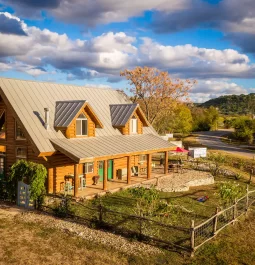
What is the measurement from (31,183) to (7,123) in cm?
607

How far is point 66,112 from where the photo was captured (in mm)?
21359

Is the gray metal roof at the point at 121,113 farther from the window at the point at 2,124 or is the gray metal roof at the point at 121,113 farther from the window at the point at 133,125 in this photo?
the window at the point at 2,124

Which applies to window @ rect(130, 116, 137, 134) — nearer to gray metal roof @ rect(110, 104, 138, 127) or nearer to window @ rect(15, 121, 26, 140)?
gray metal roof @ rect(110, 104, 138, 127)

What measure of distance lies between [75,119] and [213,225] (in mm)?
11335

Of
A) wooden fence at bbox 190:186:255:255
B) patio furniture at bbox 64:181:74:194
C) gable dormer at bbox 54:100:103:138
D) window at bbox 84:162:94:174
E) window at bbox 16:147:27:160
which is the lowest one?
wooden fence at bbox 190:186:255:255

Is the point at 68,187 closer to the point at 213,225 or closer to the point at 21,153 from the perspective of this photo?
the point at 21,153

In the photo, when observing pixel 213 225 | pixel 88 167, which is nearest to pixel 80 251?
pixel 213 225

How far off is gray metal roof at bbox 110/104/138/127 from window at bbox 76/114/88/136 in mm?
3696

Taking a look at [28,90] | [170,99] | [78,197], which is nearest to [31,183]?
[78,197]

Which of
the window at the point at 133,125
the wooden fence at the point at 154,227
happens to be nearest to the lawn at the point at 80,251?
the wooden fence at the point at 154,227

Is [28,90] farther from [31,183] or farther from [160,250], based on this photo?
[160,250]

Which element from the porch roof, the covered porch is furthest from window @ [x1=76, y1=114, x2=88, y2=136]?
the covered porch

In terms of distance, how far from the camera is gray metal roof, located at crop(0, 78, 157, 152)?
19.5 meters

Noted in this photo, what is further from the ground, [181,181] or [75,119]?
[75,119]
